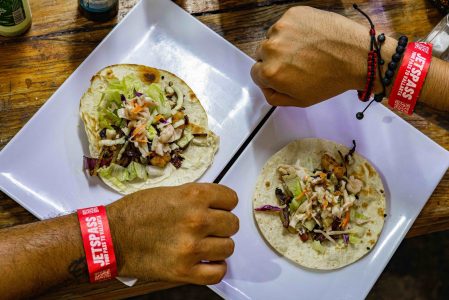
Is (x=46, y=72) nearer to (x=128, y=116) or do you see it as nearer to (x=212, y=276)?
(x=128, y=116)

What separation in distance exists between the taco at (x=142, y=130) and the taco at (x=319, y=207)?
0.34 metres

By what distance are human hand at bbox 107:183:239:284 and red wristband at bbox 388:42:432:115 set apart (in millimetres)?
899

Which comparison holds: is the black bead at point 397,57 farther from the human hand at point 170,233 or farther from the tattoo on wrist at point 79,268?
the tattoo on wrist at point 79,268

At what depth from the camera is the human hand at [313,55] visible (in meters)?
2.45

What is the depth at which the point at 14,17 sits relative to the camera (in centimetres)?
267

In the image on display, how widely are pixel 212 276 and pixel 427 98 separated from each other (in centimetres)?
118

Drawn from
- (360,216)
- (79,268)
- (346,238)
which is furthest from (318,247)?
(79,268)

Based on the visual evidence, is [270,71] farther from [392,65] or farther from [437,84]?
[437,84]

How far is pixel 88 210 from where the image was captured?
7.30 feet

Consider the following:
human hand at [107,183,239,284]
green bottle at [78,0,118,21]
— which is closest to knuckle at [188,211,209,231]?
human hand at [107,183,239,284]

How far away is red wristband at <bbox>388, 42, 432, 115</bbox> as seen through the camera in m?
2.45

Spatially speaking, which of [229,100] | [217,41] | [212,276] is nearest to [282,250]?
[212,276]

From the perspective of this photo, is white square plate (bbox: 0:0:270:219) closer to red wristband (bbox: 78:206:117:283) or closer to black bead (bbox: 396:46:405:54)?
red wristband (bbox: 78:206:117:283)

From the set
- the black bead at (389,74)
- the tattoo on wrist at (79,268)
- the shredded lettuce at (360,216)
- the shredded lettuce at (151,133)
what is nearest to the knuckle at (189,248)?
the tattoo on wrist at (79,268)
